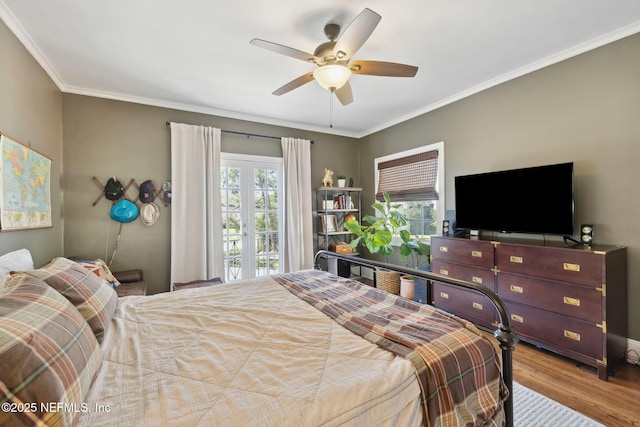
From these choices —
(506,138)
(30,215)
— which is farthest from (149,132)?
(506,138)

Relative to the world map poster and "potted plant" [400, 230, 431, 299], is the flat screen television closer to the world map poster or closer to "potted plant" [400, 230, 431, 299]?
"potted plant" [400, 230, 431, 299]

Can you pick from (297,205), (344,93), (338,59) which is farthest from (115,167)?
(338,59)

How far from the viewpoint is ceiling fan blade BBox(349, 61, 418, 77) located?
1.98 metres

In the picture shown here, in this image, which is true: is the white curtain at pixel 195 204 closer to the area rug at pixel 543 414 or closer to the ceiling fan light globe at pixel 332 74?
the ceiling fan light globe at pixel 332 74

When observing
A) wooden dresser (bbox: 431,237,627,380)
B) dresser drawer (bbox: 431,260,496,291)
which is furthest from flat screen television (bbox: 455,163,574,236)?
dresser drawer (bbox: 431,260,496,291)

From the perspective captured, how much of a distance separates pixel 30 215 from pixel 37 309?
6.49 feet

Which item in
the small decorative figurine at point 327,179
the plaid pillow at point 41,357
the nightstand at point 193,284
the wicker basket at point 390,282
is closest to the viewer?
the plaid pillow at point 41,357

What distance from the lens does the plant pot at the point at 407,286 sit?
3.61 m

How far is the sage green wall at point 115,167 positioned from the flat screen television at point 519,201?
342 cm

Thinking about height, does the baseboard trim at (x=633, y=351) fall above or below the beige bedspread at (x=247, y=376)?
below

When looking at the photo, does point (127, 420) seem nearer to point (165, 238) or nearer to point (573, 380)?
point (573, 380)

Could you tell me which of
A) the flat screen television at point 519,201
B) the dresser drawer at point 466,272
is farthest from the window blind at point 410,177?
the dresser drawer at point 466,272

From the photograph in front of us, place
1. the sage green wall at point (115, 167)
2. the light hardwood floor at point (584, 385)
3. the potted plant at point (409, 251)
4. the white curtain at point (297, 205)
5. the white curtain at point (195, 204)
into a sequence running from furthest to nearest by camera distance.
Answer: the white curtain at point (297, 205) → the potted plant at point (409, 251) → the white curtain at point (195, 204) → the sage green wall at point (115, 167) → the light hardwood floor at point (584, 385)

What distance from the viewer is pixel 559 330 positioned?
2.18 metres
